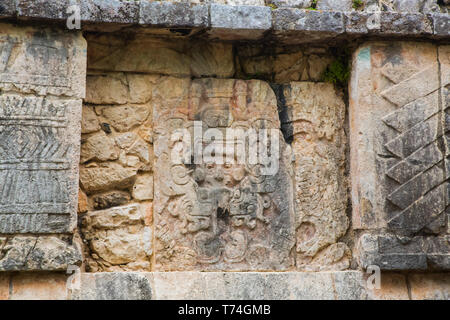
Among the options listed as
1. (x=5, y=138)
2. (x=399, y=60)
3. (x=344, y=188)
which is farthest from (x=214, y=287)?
(x=399, y=60)

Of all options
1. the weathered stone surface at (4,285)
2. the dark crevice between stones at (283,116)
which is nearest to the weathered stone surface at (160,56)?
the dark crevice between stones at (283,116)

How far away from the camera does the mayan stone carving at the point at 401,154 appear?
4984 mm

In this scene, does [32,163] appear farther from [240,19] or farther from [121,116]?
[240,19]

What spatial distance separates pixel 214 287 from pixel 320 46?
6.55 ft

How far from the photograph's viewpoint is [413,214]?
503cm

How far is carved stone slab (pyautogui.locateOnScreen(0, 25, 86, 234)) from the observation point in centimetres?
464

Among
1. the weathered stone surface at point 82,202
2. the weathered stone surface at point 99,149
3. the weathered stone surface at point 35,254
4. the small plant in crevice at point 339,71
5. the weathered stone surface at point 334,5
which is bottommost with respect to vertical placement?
the weathered stone surface at point 35,254

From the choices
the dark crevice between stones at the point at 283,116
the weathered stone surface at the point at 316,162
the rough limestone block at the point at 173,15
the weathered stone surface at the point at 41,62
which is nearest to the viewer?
the weathered stone surface at the point at 41,62

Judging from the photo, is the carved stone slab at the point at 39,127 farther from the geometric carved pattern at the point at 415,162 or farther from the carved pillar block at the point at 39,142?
the geometric carved pattern at the point at 415,162

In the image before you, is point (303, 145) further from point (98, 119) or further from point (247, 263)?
point (98, 119)

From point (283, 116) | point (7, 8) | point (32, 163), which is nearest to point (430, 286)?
point (283, 116)

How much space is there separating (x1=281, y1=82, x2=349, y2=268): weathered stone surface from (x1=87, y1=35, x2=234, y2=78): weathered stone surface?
Answer: 0.56 m

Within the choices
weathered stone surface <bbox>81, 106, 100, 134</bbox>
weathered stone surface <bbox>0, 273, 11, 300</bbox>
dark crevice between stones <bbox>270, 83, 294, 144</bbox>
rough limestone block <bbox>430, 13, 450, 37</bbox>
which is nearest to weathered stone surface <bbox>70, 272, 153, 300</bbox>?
weathered stone surface <bbox>0, 273, 11, 300</bbox>

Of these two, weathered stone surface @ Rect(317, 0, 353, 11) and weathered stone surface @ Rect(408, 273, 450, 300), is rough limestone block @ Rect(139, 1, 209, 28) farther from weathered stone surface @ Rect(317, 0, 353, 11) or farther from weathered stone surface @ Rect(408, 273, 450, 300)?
weathered stone surface @ Rect(408, 273, 450, 300)
